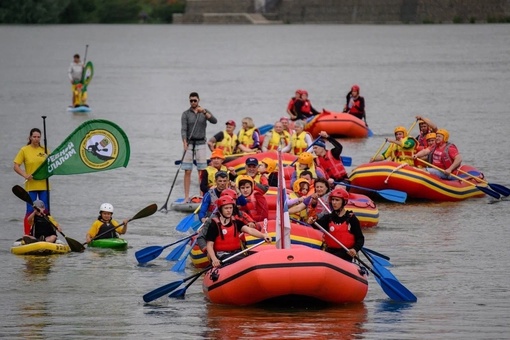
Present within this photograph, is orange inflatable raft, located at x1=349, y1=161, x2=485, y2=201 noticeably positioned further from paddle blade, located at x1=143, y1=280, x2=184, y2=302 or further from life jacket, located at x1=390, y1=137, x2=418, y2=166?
paddle blade, located at x1=143, y1=280, x2=184, y2=302

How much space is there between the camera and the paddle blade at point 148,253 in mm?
20031

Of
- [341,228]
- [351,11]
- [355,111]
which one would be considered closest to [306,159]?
[341,228]

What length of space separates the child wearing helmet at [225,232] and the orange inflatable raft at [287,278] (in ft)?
1.22

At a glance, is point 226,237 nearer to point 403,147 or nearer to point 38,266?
point 38,266

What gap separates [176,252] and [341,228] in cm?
396

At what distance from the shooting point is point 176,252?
20.4 meters

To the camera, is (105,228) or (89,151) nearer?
(89,151)

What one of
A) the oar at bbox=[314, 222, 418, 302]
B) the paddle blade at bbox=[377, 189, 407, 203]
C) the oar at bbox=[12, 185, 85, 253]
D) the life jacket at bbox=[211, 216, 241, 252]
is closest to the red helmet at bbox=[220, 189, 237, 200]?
the life jacket at bbox=[211, 216, 241, 252]

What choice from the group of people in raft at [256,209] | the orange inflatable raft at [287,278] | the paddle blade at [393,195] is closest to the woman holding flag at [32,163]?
the group of people in raft at [256,209]

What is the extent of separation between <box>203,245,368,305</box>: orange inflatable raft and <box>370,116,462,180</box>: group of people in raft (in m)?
10.1

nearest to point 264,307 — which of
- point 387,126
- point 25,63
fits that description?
point 387,126

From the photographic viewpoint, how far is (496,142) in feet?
127

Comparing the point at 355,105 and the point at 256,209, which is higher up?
the point at 355,105

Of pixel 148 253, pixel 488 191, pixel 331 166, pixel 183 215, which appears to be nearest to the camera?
pixel 148 253
